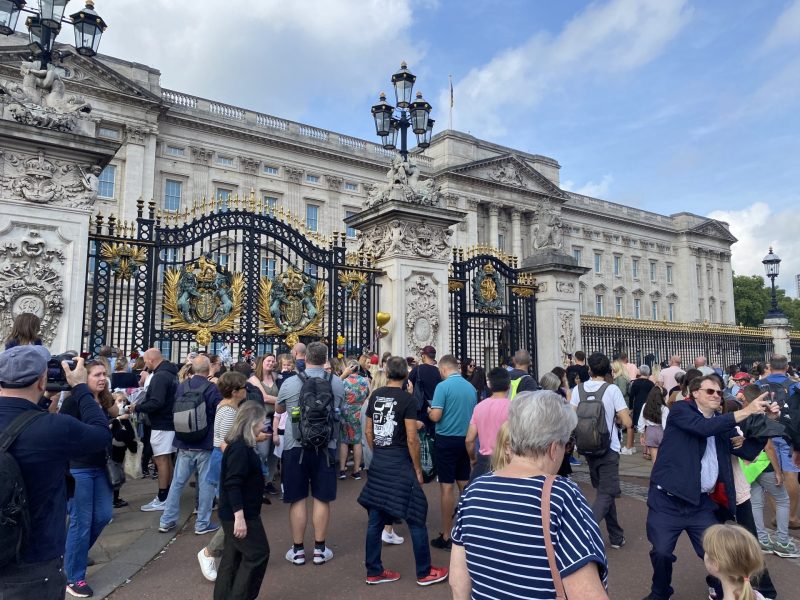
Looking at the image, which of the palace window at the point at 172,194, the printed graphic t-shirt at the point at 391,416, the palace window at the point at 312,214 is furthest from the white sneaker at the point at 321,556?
the palace window at the point at 312,214

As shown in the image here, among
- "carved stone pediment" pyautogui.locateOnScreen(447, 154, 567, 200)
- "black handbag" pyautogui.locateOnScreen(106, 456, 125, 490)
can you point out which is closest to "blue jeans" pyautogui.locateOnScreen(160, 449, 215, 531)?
"black handbag" pyautogui.locateOnScreen(106, 456, 125, 490)

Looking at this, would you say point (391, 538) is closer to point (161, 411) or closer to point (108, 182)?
point (161, 411)

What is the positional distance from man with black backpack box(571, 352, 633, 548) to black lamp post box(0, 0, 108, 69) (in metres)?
8.15

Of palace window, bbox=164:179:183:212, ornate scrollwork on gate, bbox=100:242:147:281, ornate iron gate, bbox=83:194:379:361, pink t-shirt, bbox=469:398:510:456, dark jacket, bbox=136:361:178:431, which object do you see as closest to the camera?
pink t-shirt, bbox=469:398:510:456

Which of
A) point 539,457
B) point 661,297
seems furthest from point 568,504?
point 661,297

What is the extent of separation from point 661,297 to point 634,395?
172 feet

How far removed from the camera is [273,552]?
5484mm

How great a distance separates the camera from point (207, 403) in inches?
248

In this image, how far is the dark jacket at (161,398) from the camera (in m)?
6.62

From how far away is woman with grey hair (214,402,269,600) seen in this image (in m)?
4.02

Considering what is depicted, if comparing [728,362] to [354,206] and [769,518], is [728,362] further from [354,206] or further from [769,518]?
[354,206]

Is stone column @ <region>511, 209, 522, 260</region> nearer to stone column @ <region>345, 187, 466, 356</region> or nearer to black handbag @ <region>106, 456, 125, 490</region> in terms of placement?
stone column @ <region>345, 187, 466, 356</region>

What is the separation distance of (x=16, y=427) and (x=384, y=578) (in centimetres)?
320

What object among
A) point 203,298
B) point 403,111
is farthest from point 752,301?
point 203,298
